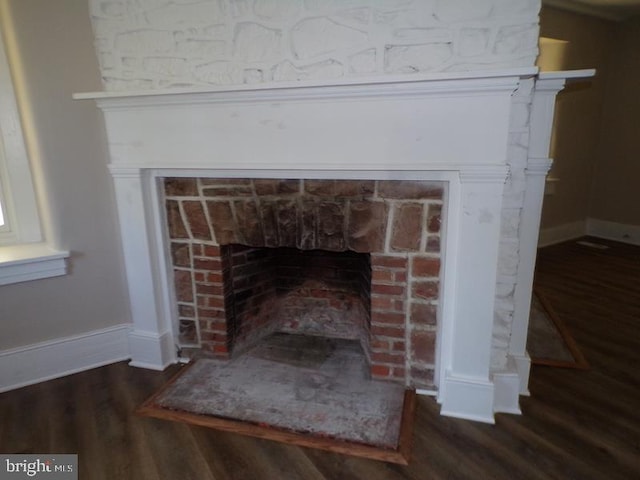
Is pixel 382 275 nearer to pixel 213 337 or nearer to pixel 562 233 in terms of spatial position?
pixel 213 337

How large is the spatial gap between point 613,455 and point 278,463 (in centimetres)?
126

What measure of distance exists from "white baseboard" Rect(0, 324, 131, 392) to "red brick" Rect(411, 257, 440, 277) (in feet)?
5.14

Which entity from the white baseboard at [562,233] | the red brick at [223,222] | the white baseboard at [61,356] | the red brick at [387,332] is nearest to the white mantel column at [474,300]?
the red brick at [387,332]

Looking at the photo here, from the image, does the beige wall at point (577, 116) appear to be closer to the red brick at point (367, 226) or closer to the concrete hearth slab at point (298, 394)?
the red brick at point (367, 226)

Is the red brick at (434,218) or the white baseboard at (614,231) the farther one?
the white baseboard at (614,231)

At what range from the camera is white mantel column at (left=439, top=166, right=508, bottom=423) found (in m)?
1.59

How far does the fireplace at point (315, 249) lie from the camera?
1786 millimetres

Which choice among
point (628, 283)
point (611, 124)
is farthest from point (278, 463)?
point (611, 124)

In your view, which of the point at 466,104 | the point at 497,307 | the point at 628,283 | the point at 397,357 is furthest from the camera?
the point at 628,283

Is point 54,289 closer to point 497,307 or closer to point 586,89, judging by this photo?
point 497,307

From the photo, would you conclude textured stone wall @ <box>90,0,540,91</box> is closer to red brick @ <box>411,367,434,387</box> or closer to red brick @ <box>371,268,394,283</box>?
red brick @ <box>371,268,394,283</box>

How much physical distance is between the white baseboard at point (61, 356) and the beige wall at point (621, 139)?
16.2ft

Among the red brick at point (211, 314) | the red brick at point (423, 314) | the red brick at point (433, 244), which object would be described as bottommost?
the red brick at point (211, 314)

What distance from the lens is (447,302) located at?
178 cm
